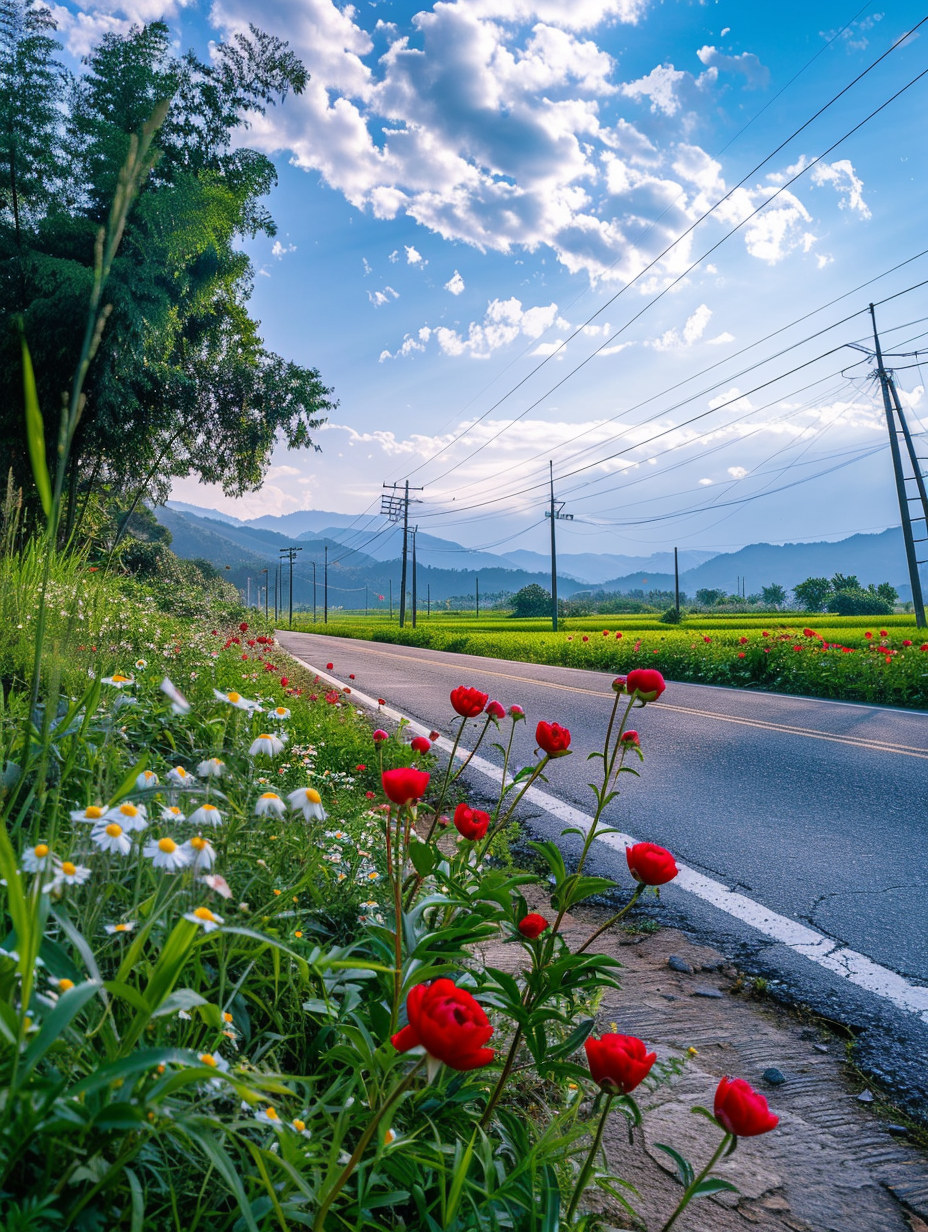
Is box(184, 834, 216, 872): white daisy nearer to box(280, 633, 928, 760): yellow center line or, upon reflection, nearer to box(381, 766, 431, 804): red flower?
box(381, 766, 431, 804): red flower

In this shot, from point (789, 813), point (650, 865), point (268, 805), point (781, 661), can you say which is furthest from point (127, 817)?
point (781, 661)

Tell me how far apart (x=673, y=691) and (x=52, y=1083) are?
9051 millimetres

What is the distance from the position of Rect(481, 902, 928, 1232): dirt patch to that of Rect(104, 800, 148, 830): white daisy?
1.14 m

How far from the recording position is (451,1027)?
680mm

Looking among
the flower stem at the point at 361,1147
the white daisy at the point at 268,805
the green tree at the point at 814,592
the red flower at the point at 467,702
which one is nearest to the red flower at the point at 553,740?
the red flower at the point at 467,702

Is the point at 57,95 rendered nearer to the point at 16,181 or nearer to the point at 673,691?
the point at 16,181

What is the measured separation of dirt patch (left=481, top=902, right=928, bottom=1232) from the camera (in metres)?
1.28

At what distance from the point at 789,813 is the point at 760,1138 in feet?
8.35

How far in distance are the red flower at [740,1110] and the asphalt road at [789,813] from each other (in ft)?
4.60

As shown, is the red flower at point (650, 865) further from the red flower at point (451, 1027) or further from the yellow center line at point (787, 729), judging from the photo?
the yellow center line at point (787, 729)

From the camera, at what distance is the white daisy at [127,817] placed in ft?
3.24

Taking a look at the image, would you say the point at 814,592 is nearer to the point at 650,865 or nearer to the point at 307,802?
the point at 650,865

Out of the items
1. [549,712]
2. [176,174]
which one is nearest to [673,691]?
[549,712]

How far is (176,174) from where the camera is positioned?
9773mm
